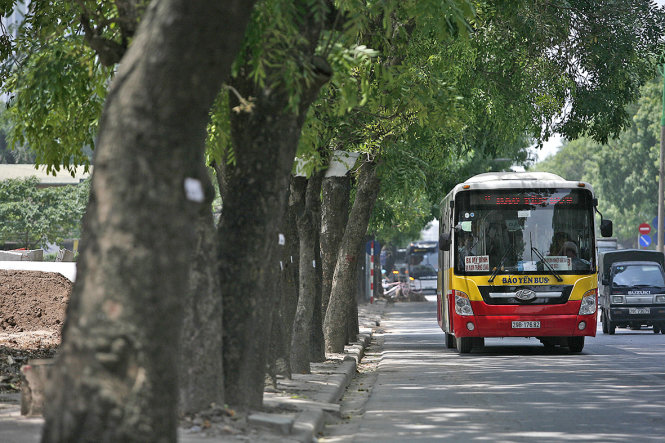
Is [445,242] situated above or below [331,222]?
below

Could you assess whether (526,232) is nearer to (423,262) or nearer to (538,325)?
→ (538,325)

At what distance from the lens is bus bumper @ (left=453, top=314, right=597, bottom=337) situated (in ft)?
68.1

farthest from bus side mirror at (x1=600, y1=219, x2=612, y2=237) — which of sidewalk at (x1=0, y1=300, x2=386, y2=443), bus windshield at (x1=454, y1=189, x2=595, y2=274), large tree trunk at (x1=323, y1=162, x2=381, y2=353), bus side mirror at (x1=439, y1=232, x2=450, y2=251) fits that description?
sidewalk at (x1=0, y1=300, x2=386, y2=443)

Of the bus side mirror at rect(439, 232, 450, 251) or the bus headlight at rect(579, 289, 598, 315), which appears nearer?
the bus headlight at rect(579, 289, 598, 315)

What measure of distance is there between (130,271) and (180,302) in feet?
1.51

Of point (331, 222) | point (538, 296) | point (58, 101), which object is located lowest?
point (538, 296)

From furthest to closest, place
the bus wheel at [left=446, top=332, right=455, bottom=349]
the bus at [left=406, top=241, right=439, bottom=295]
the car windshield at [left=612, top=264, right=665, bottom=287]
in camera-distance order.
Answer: the bus at [left=406, top=241, right=439, bottom=295], the car windshield at [left=612, top=264, right=665, bottom=287], the bus wheel at [left=446, top=332, right=455, bottom=349]

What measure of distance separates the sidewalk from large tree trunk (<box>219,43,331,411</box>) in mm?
542

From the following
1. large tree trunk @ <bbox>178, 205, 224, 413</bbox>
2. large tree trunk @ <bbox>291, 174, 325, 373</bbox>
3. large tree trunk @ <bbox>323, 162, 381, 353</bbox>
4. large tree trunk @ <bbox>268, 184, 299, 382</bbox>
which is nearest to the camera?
large tree trunk @ <bbox>178, 205, 224, 413</bbox>

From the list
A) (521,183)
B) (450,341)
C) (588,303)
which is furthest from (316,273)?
(450,341)

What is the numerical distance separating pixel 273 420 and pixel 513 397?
15.4 feet

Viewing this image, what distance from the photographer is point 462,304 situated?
21141 mm

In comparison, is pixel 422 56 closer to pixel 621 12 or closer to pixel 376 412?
pixel 621 12

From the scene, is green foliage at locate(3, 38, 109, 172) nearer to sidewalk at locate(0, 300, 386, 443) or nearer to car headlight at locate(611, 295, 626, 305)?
sidewalk at locate(0, 300, 386, 443)
